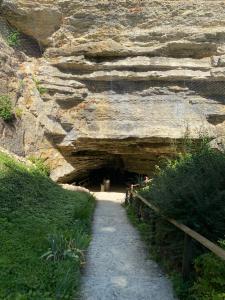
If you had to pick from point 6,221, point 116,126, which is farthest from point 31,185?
point 116,126

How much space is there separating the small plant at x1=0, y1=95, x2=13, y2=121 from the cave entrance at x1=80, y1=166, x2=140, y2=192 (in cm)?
879

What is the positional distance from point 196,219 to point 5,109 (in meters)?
11.8

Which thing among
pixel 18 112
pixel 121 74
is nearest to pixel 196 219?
pixel 18 112

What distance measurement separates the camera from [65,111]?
1752 cm

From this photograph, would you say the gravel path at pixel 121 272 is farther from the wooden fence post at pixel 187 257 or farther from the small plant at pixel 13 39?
the small plant at pixel 13 39

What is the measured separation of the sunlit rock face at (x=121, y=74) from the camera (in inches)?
677

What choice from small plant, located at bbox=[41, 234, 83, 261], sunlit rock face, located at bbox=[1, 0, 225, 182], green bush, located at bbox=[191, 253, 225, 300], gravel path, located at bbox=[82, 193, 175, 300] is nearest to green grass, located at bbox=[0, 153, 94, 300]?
small plant, located at bbox=[41, 234, 83, 261]

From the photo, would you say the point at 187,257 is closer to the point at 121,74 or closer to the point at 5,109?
the point at 5,109

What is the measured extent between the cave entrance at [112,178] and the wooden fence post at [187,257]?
18210 millimetres

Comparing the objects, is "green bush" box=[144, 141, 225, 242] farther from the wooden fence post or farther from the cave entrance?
the cave entrance

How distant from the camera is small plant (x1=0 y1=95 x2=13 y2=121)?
50.2 feet

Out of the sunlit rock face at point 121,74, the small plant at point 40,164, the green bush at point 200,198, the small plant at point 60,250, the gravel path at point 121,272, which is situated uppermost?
the sunlit rock face at point 121,74

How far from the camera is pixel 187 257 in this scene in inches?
198

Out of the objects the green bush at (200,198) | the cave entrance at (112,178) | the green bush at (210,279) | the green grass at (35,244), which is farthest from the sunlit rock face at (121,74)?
the green bush at (210,279)
